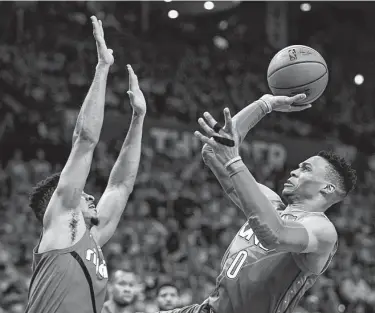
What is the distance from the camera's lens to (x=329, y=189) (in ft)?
17.2

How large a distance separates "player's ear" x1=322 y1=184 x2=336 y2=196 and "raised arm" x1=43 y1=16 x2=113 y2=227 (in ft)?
5.02

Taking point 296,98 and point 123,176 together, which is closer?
point 296,98

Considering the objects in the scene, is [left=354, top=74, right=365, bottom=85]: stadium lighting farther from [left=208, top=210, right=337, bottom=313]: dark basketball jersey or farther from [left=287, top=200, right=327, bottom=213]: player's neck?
[left=208, top=210, right=337, bottom=313]: dark basketball jersey

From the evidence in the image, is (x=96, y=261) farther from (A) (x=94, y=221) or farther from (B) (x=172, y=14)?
(B) (x=172, y=14)

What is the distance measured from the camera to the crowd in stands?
1252cm

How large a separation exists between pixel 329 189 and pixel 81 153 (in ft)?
5.41

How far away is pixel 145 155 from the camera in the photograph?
1541 centimetres

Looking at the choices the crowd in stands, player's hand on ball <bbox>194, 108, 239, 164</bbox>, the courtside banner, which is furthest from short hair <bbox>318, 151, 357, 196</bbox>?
the courtside banner

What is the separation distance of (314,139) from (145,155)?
14.1ft

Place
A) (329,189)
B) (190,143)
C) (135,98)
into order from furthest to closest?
(190,143) < (135,98) < (329,189)

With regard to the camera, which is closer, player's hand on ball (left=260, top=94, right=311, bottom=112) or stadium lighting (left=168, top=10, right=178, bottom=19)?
player's hand on ball (left=260, top=94, right=311, bottom=112)

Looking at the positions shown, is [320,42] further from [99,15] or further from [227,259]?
[227,259]

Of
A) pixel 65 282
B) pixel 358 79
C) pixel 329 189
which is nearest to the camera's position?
pixel 65 282

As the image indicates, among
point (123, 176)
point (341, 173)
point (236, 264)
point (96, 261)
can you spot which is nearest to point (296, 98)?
point (341, 173)
